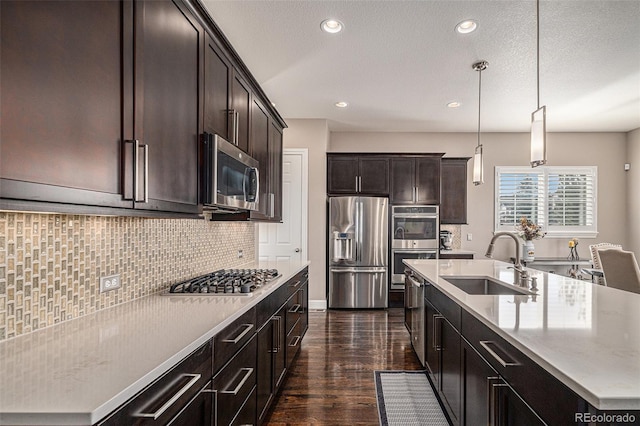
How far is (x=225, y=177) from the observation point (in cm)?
197

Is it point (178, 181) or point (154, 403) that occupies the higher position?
point (178, 181)

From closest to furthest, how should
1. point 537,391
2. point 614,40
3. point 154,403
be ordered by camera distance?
point 154,403
point 537,391
point 614,40

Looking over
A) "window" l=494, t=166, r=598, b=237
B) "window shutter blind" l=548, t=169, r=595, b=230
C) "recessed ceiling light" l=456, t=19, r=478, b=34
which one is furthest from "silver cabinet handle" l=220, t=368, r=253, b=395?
"window shutter blind" l=548, t=169, r=595, b=230

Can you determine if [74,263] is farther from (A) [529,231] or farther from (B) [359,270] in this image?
(A) [529,231]

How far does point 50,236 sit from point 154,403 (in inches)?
30.6

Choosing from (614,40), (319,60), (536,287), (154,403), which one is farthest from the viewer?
(319,60)

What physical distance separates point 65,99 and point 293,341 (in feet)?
8.16

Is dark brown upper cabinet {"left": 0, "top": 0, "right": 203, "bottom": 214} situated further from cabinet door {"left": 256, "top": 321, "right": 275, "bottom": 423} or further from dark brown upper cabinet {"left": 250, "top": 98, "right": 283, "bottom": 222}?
dark brown upper cabinet {"left": 250, "top": 98, "right": 283, "bottom": 222}

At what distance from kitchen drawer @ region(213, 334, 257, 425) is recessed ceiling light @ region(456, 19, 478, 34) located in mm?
2757

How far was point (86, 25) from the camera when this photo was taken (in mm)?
1005

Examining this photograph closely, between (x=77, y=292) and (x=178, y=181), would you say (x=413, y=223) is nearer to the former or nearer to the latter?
(x=178, y=181)

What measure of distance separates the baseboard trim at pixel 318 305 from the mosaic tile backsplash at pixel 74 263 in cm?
316

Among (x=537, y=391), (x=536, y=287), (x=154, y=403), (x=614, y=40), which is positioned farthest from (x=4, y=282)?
(x=614, y=40)

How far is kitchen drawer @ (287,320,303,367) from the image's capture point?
108 inches
